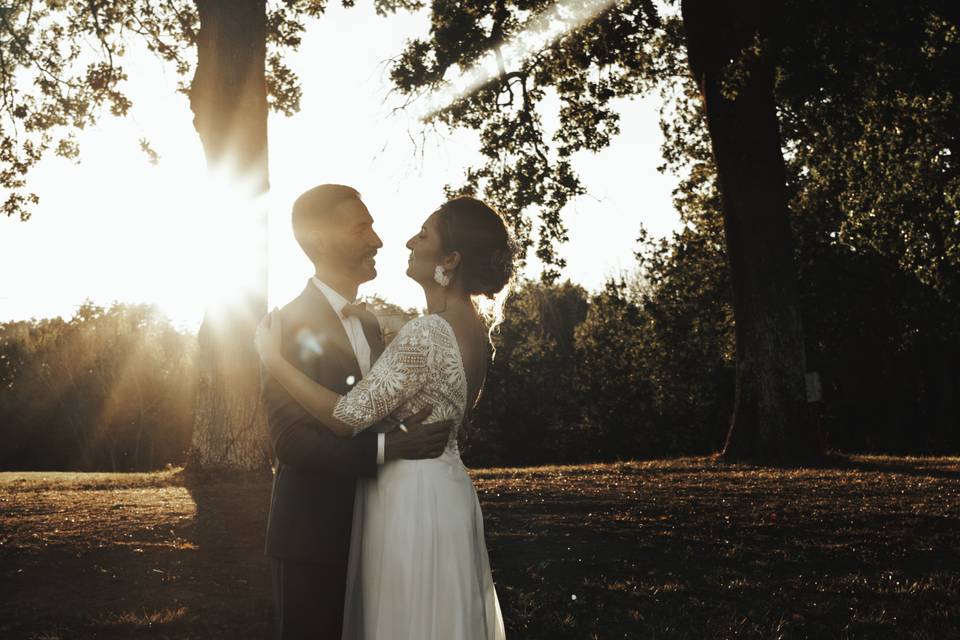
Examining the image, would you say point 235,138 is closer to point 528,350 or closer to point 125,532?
point 125,532

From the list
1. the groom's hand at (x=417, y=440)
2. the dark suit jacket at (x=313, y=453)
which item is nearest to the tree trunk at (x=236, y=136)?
the dark suit jacket at (x=313, y=453)

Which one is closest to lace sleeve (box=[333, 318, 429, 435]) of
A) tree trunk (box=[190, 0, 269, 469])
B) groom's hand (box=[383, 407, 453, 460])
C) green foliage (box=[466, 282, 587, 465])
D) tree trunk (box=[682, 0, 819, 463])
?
groom's hand (box=[383, 407, 453, 460])

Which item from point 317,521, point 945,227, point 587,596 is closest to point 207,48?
point 587,596

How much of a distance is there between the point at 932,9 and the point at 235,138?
10860mm

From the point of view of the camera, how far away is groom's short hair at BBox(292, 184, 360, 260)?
423cm

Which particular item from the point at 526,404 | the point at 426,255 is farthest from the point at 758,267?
the point at 526,404

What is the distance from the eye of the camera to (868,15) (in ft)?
46.3

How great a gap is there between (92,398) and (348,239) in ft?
194

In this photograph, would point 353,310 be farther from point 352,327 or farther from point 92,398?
point 92,398

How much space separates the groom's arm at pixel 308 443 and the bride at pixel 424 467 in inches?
2.5

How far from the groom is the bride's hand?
0.03 m

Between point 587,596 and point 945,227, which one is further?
point 945,227

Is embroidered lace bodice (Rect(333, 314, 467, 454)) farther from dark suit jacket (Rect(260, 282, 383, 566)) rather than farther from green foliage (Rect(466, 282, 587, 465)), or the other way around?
green foliage (Rect(466, 282, 587, 465))

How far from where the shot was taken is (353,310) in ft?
13.5
